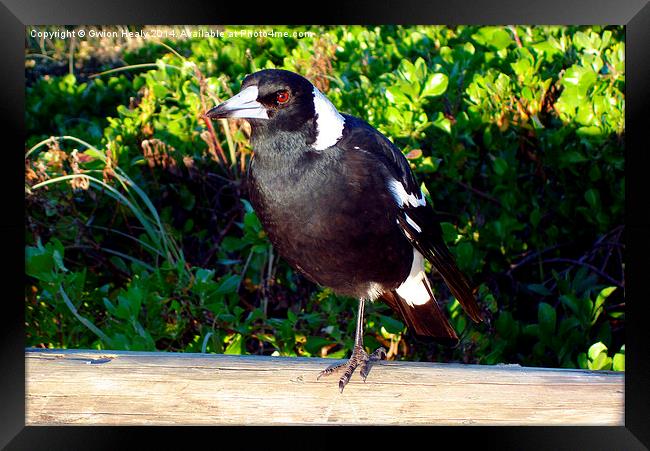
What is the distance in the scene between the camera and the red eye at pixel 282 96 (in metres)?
2.24

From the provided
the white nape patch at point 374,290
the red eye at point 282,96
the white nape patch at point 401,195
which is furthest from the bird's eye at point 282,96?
the white nape patch at point 374,290

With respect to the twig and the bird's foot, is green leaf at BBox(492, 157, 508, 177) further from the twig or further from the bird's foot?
the bird's foot

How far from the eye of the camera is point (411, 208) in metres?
2.39

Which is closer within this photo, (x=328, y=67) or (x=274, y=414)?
(x=274, y=414)

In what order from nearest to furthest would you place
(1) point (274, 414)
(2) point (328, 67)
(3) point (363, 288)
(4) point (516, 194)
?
1. (1) point (274, 414)
2. (3) point (363, 288)
3. (4) point (516, 194)
4. (2) point (328, 67)

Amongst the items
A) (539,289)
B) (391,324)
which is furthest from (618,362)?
(391,324)

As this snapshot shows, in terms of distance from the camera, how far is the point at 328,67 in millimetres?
3055

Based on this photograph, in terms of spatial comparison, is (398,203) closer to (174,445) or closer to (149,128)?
(174,445)

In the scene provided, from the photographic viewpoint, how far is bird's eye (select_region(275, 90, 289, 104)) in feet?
7.34

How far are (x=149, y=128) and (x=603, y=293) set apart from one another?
1.64 meters

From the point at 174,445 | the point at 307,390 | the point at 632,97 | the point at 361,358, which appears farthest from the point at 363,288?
the point at 632,97

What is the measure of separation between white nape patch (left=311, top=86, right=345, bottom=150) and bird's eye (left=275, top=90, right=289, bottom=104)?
9 centimetres

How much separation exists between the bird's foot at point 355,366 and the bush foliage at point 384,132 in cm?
31

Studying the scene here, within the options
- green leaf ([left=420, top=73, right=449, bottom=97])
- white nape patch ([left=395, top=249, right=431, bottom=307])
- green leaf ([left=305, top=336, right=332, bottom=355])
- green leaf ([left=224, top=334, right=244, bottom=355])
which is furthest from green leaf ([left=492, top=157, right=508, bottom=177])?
green leaf ([left=224, top=334, right=244, bottom=355])
